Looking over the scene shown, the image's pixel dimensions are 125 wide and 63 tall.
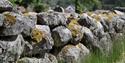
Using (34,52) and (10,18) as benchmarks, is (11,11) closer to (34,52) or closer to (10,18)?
(10,18)

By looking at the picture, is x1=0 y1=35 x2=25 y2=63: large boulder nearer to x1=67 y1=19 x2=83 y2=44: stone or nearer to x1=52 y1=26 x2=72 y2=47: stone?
x1=52 y1=26 x2=72 y2=47: stone

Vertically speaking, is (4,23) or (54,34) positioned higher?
(4,23)

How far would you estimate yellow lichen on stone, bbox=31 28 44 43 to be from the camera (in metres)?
4.30

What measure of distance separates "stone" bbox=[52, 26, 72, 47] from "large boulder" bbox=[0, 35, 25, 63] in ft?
3.01

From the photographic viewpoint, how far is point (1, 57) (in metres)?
3.63

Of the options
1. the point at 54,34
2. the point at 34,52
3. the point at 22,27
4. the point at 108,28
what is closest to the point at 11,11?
the point at 22,27

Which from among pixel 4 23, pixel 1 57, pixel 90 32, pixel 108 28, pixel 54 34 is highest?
pixel 4 23

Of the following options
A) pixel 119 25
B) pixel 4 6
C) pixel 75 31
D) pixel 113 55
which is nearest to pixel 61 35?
pixel 75 31

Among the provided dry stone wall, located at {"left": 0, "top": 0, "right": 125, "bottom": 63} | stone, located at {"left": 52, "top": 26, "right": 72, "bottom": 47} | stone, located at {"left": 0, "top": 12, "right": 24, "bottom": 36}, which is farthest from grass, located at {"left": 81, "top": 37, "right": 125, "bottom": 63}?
stone, located at {"left": 0, "top": 12, "right": 24, "bottom": 36}

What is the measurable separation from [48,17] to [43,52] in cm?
55

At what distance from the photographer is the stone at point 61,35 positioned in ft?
15.8

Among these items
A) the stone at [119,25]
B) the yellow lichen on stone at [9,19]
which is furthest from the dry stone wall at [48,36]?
the stone at [119,25]

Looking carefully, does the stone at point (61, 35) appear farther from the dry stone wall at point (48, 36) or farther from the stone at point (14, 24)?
the stone at point (14, 24)

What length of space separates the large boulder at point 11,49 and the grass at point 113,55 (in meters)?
1.59
